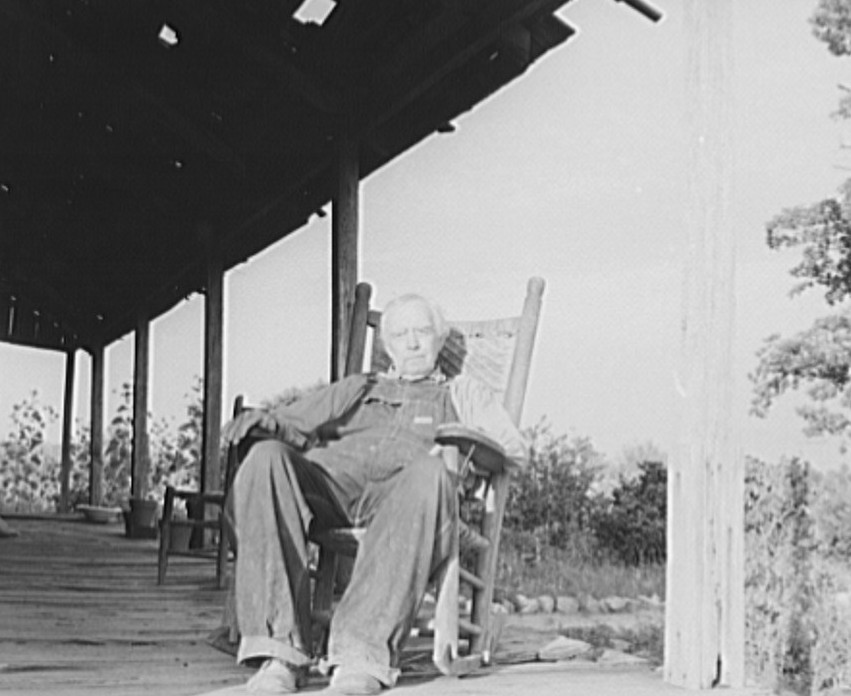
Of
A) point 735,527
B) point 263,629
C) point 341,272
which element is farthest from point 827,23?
point 263,629

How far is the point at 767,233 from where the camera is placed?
7020 mm

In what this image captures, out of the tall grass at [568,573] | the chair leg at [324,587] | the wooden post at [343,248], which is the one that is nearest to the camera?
the chair leg at [324,587]

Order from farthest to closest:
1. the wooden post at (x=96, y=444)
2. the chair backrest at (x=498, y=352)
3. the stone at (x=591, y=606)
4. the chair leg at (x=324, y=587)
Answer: the wooden post at (x=96, y=444) < the stone at (x=591, y=606) < the chair backrest at (x=498, y=352) < the chair leg at (x=324, y=587)

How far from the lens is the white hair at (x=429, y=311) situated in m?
3.35

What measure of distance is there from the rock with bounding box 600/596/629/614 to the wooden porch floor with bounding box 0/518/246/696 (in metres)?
1.71

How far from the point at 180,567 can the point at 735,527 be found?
387 centimetres

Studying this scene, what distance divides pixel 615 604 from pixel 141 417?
411 centimetres

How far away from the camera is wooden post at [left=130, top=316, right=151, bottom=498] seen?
9016 millimetres

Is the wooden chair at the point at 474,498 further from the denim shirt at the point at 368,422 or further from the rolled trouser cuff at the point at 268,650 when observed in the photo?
the rolled trouser cuff at the point at 268,650

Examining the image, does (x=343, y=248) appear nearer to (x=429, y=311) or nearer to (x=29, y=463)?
(x=429, y=311)

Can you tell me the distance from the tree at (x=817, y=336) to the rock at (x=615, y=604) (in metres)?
1.36

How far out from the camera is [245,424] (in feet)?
9.80

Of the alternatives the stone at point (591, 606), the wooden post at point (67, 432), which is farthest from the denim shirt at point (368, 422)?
the wooden post at point (67, 432)

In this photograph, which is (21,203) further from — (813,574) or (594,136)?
(813,574)
